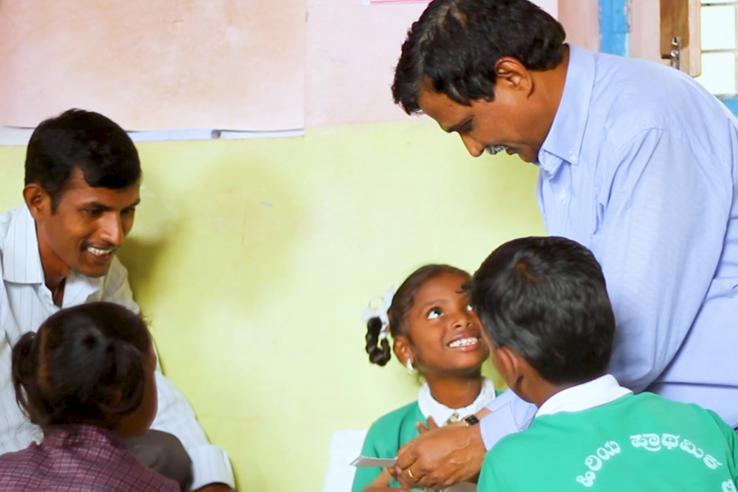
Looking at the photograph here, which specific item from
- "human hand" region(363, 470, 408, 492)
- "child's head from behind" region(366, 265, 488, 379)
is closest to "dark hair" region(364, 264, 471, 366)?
"child's head from behind" region(366, 265, 488, 379)

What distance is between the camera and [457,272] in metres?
2.83

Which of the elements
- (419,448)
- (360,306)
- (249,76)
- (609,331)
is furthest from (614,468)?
(249,76)

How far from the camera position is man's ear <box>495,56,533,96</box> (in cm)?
192

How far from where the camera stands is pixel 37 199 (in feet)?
9.10

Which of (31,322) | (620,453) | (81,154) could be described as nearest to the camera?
(620,453)

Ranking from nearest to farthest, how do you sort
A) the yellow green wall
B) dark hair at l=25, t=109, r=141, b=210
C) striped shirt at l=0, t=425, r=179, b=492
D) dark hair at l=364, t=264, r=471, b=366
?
striped shirt at l=0, t=425, r=179, b=492
dark hair at l=25, t=109, r=141, b=210
dark hair at l=364, t=264, r=471, b=366
the yellow green wall

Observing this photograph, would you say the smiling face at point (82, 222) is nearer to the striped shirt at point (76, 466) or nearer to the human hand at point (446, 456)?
the striped shirt at point (76, 466)

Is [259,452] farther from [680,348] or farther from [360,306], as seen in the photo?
[680,348]

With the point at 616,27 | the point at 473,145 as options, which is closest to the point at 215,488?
the point at 473,145

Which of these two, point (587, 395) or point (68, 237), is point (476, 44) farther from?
point (68, 237)

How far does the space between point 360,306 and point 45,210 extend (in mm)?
852

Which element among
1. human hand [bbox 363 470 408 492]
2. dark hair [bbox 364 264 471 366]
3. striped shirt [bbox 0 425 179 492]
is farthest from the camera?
dark hair [bbox 364 264 471 366]

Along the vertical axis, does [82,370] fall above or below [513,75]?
below

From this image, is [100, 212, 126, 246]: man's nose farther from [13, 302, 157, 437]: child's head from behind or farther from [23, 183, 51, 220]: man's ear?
[13, 302, 157, 437]: child's head from behind
